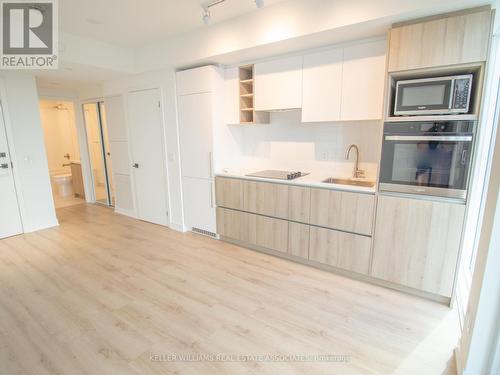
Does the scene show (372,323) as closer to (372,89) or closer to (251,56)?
(372,89)

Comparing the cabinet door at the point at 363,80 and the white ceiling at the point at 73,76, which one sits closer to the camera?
the cabinet door at the point at 363,80

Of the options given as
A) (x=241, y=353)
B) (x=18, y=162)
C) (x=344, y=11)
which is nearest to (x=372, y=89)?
(x=344, y=11)

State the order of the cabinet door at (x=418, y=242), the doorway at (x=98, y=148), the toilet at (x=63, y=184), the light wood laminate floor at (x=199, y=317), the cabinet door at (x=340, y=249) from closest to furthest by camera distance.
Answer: the light wood laminate floor at (x=199, y=317) → the cabinet door at (x=418, y=242) → the cabinet door at (x=340, y=249) → the doorway at (x=98, y=148) → the toilet at (x=63, y=184)

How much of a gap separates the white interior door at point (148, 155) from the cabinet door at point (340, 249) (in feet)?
8.29

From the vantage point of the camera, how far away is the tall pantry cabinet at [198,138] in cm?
345

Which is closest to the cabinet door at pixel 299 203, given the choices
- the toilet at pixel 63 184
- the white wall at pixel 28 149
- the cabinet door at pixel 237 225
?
the cabinet door at pixel 237 225

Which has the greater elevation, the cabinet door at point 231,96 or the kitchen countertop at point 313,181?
the cabinet door at point 231,96

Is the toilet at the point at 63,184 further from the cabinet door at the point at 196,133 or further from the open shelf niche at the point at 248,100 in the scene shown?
the open shelf niche at the point at 248,100

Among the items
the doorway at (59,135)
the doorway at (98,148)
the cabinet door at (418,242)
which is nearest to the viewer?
the cabinet door at (418,242)

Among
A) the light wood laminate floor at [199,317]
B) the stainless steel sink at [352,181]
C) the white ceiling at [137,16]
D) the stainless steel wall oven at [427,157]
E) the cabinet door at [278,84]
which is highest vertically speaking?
the white ceiling at [137,16]

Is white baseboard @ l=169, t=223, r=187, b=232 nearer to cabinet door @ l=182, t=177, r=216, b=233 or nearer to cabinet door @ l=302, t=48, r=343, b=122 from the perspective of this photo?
cabinet door @ l=182, t=177, r=216, b=233

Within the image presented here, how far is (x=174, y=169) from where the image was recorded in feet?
13.2

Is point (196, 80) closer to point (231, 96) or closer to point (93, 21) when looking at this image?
point (231, 96)

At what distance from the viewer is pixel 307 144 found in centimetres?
338
